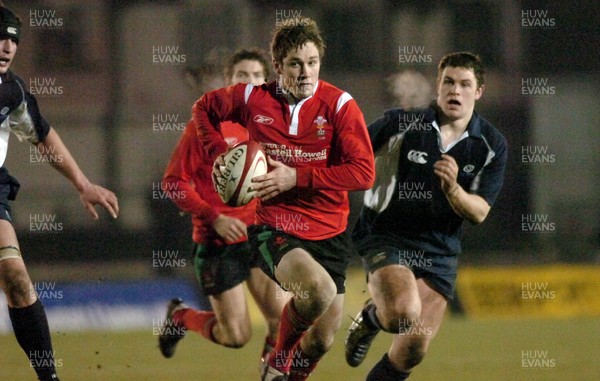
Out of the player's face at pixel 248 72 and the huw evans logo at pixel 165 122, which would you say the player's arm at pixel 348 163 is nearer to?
the player's face at pixel 248 72

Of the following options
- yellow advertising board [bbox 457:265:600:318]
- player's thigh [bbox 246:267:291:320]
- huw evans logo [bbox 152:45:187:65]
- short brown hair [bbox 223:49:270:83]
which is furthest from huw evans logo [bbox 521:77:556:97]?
player's thigh [bbox 246:267:291:320]

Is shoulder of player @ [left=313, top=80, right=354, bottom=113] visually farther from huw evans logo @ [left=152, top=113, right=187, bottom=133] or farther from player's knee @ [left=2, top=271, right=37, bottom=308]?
huw evans logo @ [left=152, top=113, right=187, bottom=133]

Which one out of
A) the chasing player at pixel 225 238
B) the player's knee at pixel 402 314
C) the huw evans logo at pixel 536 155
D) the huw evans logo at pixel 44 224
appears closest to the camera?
the player's knee at pixel 402 314

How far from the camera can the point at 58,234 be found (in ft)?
34.0

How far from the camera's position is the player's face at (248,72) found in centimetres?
587

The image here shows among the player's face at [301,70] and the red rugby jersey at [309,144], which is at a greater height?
the player's face at [301,70]

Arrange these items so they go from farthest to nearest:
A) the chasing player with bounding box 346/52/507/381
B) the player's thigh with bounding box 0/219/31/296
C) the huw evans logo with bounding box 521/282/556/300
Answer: the huw evans logo with bounding box 521/282/556/300
the chasing player with bounding box 346/52/507/381
the player's thigh with bounding box 0/219/31/296

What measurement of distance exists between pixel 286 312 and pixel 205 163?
1.27 meters

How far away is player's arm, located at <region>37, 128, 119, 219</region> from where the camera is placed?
4.93 metres

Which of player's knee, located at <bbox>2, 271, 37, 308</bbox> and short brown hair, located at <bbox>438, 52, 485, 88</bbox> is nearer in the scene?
player's knee, located at <bbox>2, 271, 37, 308</bbox>

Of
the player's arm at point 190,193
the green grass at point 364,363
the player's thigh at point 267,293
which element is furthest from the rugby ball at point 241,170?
the green grass at point 364,363

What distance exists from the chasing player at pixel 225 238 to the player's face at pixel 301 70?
81 cm

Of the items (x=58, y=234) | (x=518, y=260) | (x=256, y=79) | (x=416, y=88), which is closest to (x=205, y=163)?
(x=256, y=79)

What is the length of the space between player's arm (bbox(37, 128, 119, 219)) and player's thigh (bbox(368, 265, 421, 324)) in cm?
143
